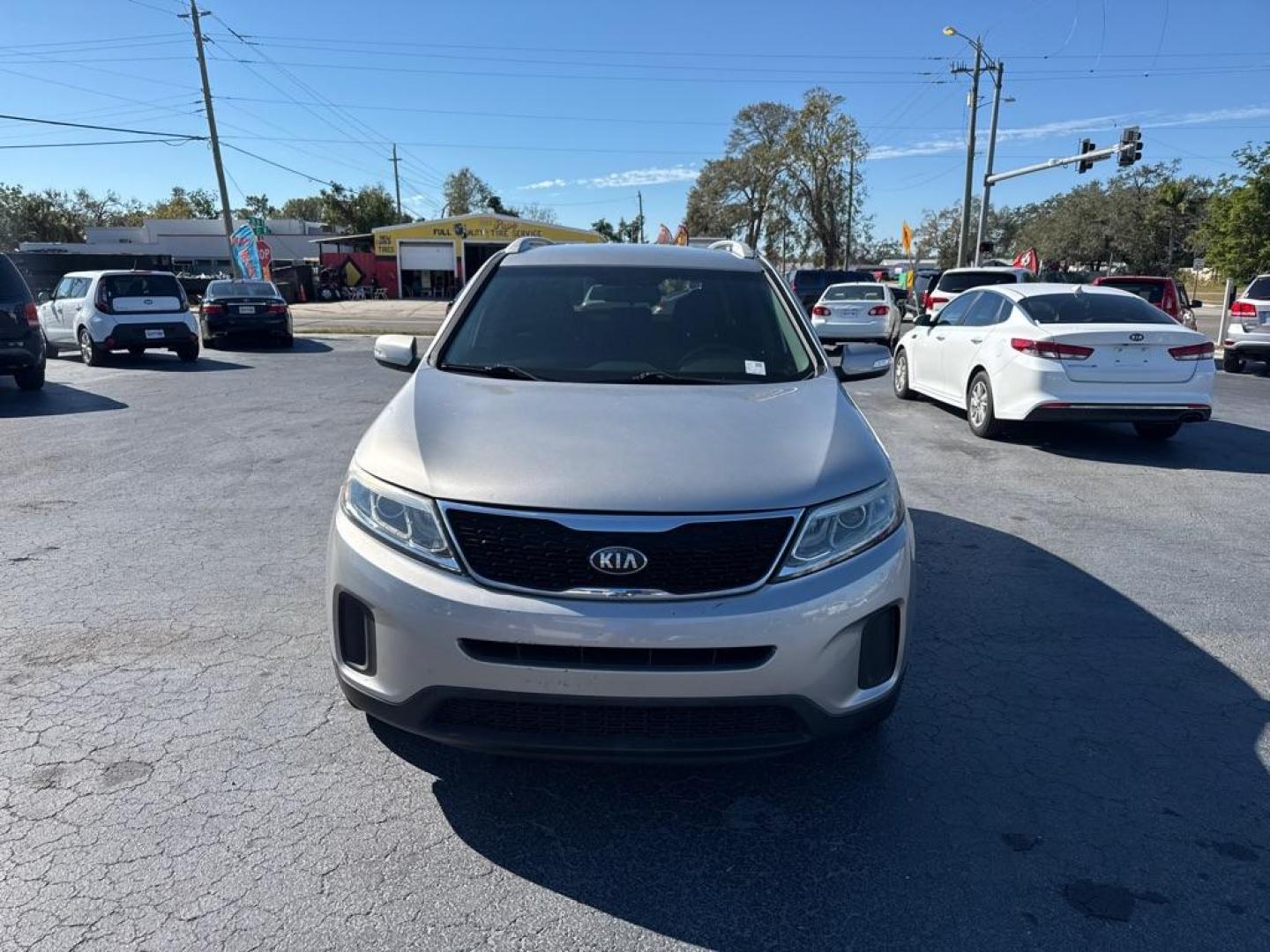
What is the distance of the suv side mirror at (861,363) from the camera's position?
4.44m

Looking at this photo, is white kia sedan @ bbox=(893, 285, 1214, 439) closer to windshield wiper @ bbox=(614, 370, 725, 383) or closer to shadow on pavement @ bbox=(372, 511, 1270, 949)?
shadow on pavement @ bbox=(372, 511, 1270, 949)

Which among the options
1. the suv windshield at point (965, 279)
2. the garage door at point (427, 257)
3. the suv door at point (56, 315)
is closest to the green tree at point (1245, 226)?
the suv windshield at point (965, 279)

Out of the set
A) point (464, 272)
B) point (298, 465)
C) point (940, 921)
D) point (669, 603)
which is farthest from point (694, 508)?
point (464, 272)

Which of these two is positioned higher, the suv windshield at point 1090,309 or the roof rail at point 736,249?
the roof rail at point 736,249

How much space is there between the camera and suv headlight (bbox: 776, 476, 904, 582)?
2.56 m

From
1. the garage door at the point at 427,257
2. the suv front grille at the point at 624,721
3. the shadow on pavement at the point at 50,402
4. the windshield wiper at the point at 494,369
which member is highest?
the garage door at the point at 427,257

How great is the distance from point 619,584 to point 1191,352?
7.66 meters

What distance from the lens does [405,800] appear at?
2.85 m

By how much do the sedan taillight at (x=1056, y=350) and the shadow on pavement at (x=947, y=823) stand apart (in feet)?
15.7

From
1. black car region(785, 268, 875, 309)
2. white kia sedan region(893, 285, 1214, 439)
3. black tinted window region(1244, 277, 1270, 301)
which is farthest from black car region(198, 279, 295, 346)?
black tinted window region(1244, 277, 1270, 301)

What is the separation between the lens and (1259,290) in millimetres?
15195

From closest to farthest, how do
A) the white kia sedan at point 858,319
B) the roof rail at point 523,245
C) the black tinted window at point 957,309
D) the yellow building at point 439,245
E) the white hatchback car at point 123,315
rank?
the roof rail at point 523,245 < the black tinted window at point 957,309 < the white hatchback car at point 123,315 < the white kia sedan at point 858,319 < the yellow building at point 439,245

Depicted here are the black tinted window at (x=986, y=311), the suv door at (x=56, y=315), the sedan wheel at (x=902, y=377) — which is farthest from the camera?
the suv door at (x=56, y=315)

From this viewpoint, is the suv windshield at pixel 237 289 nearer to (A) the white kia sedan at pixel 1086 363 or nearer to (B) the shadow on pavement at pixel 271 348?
(B) the shadow on pavement at pixel 271 348
